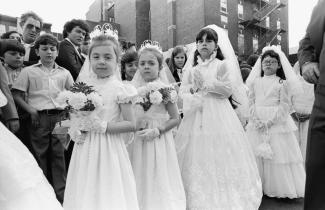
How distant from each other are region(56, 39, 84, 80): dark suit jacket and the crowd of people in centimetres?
2

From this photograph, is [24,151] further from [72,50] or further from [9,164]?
[72,50]

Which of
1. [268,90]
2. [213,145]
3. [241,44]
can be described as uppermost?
[241,44]

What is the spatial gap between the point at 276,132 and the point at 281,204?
1.12m

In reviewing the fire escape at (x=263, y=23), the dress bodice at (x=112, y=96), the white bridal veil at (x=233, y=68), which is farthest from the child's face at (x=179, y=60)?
the fire escape at (x=263, y=23)

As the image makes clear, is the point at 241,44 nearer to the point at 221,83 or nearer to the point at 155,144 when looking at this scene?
the point at 221,83

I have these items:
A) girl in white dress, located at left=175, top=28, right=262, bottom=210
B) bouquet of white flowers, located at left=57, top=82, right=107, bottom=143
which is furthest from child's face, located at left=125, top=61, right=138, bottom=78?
bouquet of white flowers, located at left=57, top=82, right=107, bottom=143

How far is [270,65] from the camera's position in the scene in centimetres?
520

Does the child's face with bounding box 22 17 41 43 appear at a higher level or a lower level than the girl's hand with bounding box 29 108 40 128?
higher

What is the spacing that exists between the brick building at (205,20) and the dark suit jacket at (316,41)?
1782 cm

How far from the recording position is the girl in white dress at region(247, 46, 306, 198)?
15.8 ft

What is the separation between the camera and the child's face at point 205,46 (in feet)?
13.7

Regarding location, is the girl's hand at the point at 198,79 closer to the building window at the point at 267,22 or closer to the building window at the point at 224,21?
the building window at the point at 224,21

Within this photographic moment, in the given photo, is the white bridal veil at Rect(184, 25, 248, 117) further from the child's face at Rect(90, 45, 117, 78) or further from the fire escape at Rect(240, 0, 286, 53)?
the fire escape at Rect(240, 0, 286, 53)

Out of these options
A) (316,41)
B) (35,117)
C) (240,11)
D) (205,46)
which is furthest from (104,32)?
(240,11)
